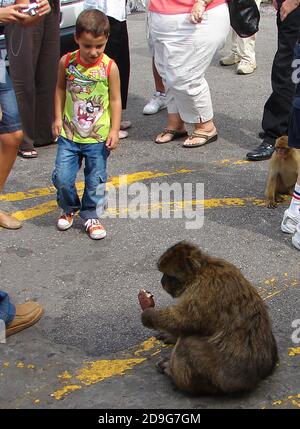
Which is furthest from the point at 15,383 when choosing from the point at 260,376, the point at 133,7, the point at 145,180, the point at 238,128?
the point at 133,7

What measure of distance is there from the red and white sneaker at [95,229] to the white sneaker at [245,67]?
4.66 meters

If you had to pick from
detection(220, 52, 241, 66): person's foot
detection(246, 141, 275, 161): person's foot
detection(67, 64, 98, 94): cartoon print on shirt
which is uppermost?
detection(67, 64, 98, 94): cartoon print on shirt

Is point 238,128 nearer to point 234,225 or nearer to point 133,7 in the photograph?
point 234,225

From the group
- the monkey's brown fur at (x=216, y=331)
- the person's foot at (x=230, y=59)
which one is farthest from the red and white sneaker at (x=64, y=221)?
the person's foot at (x=230, y=59)

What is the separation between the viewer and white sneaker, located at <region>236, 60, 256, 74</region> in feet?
31.2

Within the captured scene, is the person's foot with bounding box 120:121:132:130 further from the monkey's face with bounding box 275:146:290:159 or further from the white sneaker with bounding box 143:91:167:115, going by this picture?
the monkey's face with bounding box 275:146:290:159

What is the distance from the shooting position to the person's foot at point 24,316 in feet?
13.8

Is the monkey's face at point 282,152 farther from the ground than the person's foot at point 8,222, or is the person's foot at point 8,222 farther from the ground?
the monkey's face at point 282,152

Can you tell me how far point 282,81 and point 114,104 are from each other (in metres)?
1.99

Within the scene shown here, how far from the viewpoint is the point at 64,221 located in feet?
18.2
